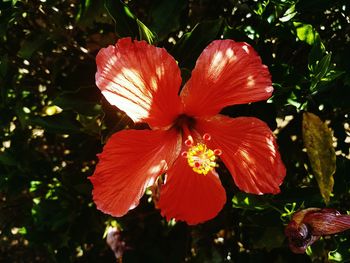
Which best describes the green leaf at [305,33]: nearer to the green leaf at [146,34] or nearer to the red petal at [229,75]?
the red petal at [229,75]

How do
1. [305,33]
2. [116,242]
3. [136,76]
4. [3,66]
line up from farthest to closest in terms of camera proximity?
[116,242], [3,66], [305,33], [136,76]

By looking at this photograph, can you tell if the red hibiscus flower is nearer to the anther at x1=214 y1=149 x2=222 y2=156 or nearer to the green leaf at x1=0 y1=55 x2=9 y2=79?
the anther at x1=214 y1=149 x2=222 y2=156

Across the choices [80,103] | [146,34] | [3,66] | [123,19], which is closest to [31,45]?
[3,66]

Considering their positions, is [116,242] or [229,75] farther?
[116,242]

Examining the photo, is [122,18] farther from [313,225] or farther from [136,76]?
[313,225]

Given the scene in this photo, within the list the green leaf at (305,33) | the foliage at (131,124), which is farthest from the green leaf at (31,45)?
the green leaf at (305,33)

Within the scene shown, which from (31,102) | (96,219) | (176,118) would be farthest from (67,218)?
(176,118)

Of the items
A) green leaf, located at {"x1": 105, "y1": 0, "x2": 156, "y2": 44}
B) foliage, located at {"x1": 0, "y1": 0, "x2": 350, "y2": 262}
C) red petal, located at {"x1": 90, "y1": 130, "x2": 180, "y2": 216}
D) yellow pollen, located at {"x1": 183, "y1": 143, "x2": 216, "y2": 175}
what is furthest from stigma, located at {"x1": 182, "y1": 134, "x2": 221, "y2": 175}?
green leaf, located at {"x1": 105, "y1": 0, "x2": 156, "y2": 44}
